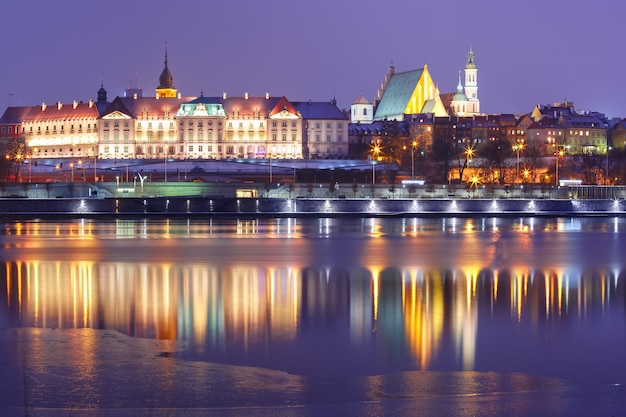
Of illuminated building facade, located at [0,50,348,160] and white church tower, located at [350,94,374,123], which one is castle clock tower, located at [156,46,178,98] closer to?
illuminated building facade, located at [0,50,348,160]

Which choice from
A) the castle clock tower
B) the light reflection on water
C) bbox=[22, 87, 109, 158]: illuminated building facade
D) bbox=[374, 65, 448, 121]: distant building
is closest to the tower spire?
the castle clock tower

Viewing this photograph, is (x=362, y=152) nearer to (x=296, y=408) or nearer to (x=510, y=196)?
(x=510, y=196)

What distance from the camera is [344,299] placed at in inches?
770

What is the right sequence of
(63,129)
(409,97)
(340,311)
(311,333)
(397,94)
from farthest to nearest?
(397,94) < (409,97) < (63,129) < (340,311) < (311,333)

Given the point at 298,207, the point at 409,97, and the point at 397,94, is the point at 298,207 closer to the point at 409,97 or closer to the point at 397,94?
the point at 409,97

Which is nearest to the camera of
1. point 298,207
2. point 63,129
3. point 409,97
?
point 298,207

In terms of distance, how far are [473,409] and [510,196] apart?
61.8 metres

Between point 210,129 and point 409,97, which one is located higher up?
point 409,97

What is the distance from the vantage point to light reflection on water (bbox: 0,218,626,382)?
13891 millimetres

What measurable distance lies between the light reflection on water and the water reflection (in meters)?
0.04

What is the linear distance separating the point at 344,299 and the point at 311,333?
13.2 ft

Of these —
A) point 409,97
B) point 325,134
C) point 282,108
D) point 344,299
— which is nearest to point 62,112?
point 282,108

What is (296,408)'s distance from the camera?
11.1m

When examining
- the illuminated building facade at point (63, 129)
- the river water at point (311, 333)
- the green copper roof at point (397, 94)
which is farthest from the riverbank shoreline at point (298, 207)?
the green copper roof at point (397, 94)
